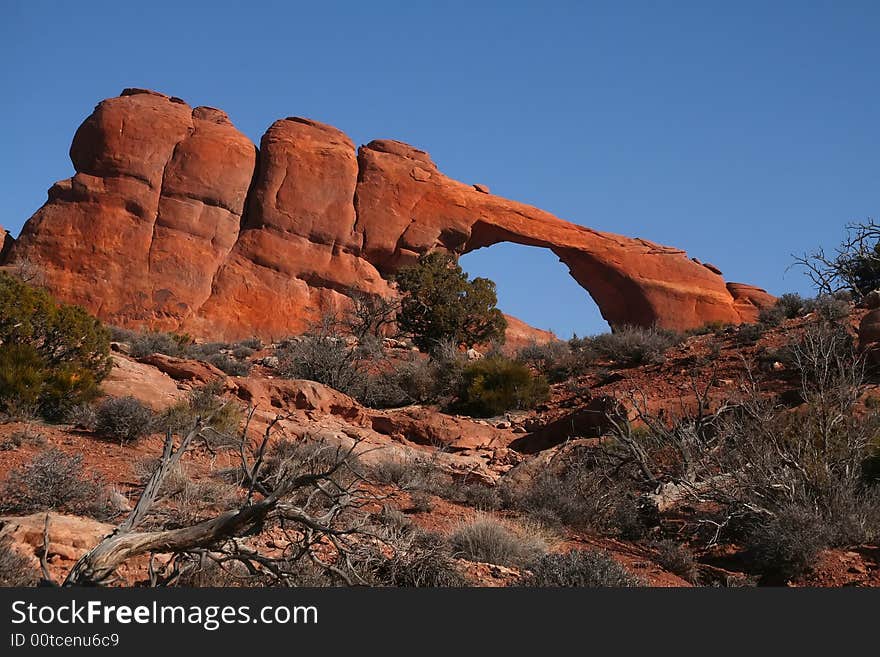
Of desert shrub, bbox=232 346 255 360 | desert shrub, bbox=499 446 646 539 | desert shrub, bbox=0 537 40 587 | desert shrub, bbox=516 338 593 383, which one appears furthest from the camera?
desert shrub, bbox=232 346 255 360

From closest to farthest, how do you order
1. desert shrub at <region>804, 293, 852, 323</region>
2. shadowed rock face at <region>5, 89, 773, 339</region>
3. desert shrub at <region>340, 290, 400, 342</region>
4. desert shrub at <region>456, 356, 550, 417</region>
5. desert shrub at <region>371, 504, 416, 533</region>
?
desert shrub at <region>371, 504, 416, 533</region>, desert shrub at <region>456, 356, 550, 417</region>, desert shrub at <region>804, 293, 852, 323</region>, desert shrub at <region>340, 290, 400, 342</region>, shadowed rock face at <region>5, 89, 773, 339</region>

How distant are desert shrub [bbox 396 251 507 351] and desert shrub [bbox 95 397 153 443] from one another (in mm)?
14948

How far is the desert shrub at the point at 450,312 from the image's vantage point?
25.5 meters

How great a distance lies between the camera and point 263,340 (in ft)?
102

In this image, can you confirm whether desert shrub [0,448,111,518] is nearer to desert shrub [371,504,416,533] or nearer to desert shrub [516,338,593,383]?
desert shrub [371,504,416,533]

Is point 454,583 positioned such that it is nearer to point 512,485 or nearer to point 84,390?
point 512,485

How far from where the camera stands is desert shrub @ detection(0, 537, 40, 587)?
520cm

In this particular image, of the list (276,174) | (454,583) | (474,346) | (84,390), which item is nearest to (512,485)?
(454,583)

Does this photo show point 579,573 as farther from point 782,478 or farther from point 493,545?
point 782,478

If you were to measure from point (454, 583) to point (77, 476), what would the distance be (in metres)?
3.61

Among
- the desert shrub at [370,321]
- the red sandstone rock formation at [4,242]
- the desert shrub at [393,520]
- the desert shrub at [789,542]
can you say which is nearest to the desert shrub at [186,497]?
the desert shrub at [393,520]

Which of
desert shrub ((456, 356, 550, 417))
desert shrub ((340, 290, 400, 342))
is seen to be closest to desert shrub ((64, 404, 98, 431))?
desert shrub ((456, 356, 550, 417))

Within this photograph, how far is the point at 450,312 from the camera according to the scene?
25469 mm

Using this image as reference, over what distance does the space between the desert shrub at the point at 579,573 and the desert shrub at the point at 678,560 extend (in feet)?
2.94
